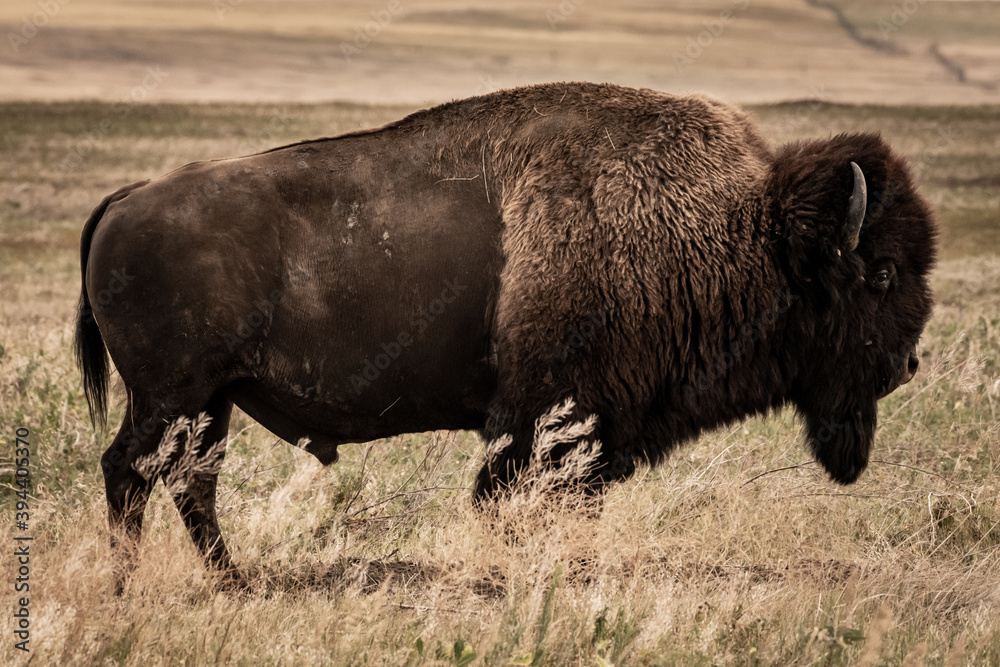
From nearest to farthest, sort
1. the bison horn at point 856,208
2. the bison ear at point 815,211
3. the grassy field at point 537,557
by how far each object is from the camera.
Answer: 1. the grassy field at point 537,557
2. the bison horn at point 856,208
3. the bison ear at point 815,211

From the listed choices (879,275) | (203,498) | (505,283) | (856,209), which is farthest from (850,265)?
(203,498)

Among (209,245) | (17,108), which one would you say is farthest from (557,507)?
(17,108)

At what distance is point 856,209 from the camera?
4.44 m

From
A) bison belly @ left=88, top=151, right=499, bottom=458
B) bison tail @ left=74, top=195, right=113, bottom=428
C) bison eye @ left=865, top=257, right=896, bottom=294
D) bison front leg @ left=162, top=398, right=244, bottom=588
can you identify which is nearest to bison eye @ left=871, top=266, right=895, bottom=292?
bison eye @ left=865, top=257, right=896, bottom=294

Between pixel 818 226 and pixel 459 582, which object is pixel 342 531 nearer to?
pixel 459 582

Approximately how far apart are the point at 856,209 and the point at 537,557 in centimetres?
215

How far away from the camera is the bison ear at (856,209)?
4438mm

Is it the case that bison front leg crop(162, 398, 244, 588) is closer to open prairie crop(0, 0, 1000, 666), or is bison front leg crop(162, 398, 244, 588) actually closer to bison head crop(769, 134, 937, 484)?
open prairie crop(0, 0, 1000, 666)

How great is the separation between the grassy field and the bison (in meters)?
0.43

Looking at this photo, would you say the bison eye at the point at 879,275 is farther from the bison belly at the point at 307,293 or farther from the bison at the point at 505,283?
the bison belly at the point at 307,293

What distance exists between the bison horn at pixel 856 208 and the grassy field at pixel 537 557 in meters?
1.33

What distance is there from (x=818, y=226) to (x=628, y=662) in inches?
90.5

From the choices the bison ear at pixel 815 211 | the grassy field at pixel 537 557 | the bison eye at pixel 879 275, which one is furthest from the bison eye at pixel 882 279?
the grassy field at pixel 537 557

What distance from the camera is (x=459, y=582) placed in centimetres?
404
